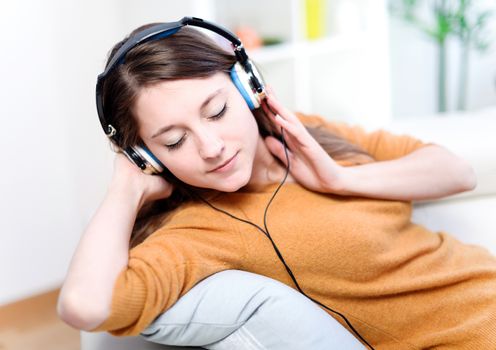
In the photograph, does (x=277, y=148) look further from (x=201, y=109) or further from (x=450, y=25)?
(x=450, y=25)

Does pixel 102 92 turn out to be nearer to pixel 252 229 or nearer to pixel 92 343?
pixel 252 229

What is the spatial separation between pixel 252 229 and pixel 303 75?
135 cm

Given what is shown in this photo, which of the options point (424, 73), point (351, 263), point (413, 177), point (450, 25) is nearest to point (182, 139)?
point (351, 263)

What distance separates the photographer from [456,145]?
5.31 feet

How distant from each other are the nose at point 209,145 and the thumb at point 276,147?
243 mm

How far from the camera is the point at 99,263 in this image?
3.12ft

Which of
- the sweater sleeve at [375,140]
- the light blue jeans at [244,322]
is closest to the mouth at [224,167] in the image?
the light blue jeans at [244,322]

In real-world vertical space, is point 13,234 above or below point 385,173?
below

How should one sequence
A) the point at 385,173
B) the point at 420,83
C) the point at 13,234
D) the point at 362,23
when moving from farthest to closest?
the point at 420,83, the point at 362,23, the point at 13,234, the point at 385,173

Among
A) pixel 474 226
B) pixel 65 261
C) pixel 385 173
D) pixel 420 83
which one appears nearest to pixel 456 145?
pixel 474 226

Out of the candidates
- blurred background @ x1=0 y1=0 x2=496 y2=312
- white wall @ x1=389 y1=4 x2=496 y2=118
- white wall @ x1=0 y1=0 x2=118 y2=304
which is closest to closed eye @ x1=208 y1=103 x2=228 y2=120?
blurred background @ x1=0 y1=0 x2=496 y2=312

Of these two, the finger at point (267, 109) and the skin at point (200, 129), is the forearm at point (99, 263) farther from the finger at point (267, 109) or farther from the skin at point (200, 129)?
the finger at point (267, 109)

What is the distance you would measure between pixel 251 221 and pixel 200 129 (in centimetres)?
21

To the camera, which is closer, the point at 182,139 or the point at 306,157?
the point at 182,139
